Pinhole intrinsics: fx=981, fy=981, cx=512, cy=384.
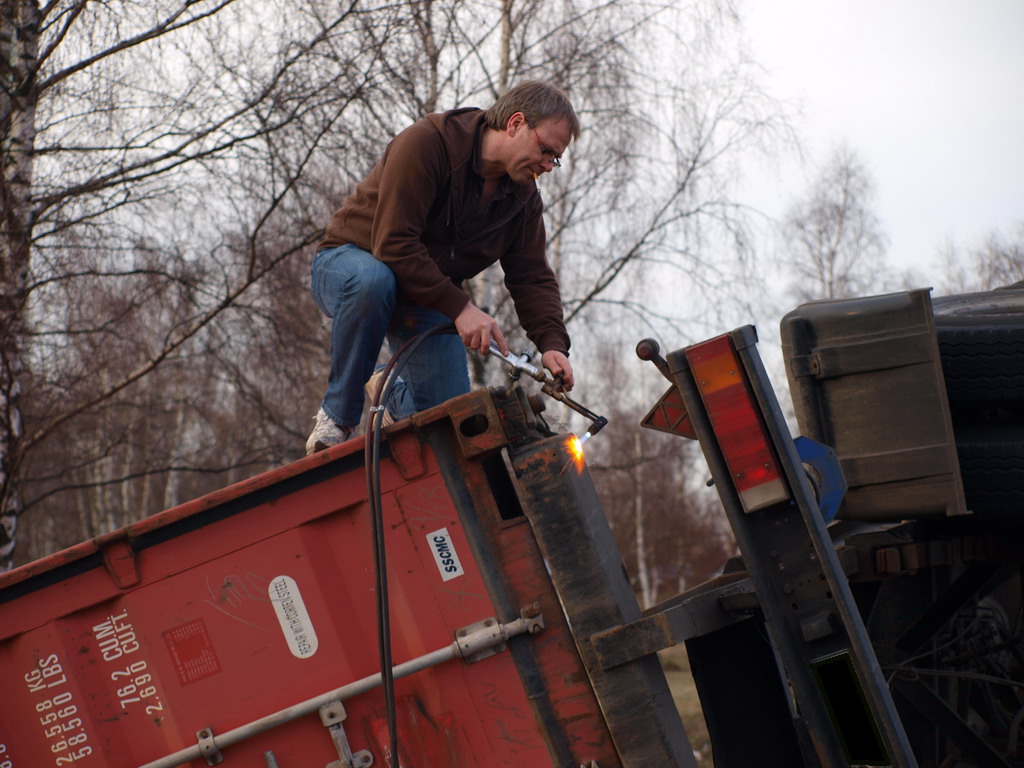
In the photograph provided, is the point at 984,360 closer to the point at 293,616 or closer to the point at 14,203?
the point at 293,616

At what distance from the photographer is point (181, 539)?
8.58 ft

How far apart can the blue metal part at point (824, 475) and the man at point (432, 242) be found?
2.69ft

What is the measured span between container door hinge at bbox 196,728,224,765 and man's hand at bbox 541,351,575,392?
1484 mm

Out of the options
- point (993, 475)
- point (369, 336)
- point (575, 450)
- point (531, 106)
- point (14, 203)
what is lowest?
point (993, 475)

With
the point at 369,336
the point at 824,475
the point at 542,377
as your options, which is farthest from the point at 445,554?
the point at 824,475

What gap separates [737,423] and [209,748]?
161 centimetres

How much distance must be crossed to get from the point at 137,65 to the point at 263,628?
617 centimetres

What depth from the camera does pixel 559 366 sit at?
130 inches

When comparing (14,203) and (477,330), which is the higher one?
(14,203)

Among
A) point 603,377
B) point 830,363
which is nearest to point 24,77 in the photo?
point 830,363

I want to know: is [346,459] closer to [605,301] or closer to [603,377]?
[605,301]

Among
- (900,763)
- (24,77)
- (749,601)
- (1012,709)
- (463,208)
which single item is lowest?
(1012,709)

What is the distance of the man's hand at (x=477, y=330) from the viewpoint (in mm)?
3008

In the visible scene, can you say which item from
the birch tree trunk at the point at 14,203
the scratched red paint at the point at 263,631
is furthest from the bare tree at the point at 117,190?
the scratched red paint at the point at 263,631
